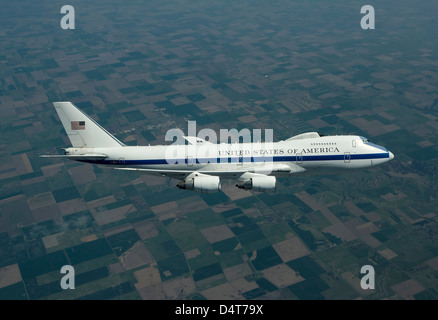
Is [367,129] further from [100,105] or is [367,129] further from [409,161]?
[100,105]

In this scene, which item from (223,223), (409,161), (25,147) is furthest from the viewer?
(25,147)

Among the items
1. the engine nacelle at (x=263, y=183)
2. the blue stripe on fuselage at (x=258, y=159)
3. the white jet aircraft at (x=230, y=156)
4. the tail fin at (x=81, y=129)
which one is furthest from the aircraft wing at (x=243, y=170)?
the tail fin at (x=81, y=129)

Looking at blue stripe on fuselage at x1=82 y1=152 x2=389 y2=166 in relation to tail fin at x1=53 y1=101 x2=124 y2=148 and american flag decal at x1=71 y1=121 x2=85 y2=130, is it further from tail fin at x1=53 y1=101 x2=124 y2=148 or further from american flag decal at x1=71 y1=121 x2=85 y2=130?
american flag decal at x1=71 y1=121 x2=85 y2=130

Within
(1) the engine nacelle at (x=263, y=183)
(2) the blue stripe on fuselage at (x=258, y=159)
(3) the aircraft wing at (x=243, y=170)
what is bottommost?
(1) the engine nacelle at (x=263, y=183)

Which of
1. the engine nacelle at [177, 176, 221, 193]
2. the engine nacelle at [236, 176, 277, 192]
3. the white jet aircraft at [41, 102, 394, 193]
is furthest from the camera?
the white jet aircraft at [41, 102, 394, 193]

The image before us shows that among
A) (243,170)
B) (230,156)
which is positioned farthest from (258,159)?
(230,156)

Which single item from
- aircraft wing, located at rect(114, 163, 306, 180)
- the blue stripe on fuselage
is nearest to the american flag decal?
the blue stripe on fuselage

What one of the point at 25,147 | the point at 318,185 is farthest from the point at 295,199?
the point at 25,147

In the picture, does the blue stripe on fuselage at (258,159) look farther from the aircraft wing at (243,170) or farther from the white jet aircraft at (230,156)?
the aircraft wing at (243,170)

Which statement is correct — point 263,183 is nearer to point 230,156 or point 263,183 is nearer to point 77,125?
point 230,156
